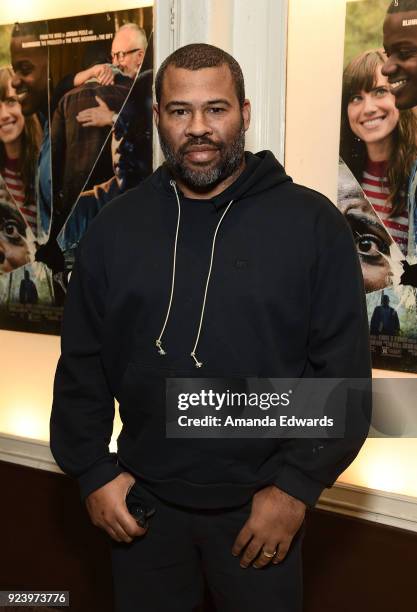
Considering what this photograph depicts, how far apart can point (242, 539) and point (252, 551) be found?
3 cm

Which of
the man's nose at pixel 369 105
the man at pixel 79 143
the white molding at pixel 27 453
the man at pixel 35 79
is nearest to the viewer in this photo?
the man's nose at pixel 369 105

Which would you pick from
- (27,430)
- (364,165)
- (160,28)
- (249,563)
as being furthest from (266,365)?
(27,430)

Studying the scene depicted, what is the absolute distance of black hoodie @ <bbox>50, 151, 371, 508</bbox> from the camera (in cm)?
163

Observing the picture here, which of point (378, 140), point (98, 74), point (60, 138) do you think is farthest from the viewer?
point (60, 138)

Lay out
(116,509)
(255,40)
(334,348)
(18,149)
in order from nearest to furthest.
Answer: (334,348)
(116,509)
(255,40)
(18,149)

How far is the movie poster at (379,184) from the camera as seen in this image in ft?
6.94

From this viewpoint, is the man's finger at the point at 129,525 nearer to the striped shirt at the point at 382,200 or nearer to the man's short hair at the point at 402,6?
the striped shirt at the point at 382,200

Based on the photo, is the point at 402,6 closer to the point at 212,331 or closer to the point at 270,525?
the point at 212,331

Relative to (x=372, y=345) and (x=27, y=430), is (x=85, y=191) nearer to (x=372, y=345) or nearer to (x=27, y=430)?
(x=27, y=430)

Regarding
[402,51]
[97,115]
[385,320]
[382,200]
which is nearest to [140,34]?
[97,115]

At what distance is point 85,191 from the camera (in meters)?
2.73

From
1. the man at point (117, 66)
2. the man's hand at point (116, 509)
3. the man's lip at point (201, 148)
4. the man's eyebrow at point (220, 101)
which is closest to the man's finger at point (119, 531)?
the man's hand at point (116, 509)

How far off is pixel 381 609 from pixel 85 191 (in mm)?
1743

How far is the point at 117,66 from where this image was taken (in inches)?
101
